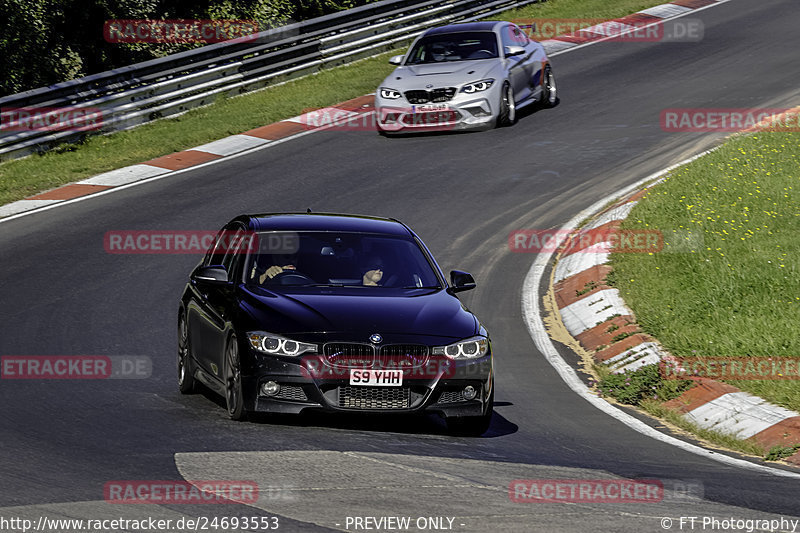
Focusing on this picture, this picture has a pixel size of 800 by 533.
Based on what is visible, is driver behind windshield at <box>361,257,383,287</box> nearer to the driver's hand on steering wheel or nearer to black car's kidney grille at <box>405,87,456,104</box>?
the driver's hand on steering wheel

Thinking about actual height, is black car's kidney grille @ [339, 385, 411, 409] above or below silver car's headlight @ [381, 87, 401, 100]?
above

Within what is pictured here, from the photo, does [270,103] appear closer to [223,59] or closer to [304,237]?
[223,59]

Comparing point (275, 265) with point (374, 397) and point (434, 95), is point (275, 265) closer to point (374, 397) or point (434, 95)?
point (374, 397)

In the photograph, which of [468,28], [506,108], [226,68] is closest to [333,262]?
[506,108]

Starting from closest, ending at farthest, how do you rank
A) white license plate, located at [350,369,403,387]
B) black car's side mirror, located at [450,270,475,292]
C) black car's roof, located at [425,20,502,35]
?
white license plate, located at [350,369,403,387], black car's side mirror, located at [450,270,475,292], black car's roof, located at [425,20,502,35]

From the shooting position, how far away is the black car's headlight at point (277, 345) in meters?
8.69

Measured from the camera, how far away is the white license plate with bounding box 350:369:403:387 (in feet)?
28.4

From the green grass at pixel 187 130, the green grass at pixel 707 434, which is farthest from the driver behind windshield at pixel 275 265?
the green grass at pixel 187 130

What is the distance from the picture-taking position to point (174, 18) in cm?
2789

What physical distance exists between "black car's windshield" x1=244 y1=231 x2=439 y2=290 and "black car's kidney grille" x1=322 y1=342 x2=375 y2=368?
1.13 metres

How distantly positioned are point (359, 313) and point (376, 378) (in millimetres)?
588

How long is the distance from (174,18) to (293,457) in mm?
21625

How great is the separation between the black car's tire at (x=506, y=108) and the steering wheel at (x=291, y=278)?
11597mm

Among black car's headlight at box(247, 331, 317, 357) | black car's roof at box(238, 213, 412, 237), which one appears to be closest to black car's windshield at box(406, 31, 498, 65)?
black car's roof at box(238, 213, 412, 237)
